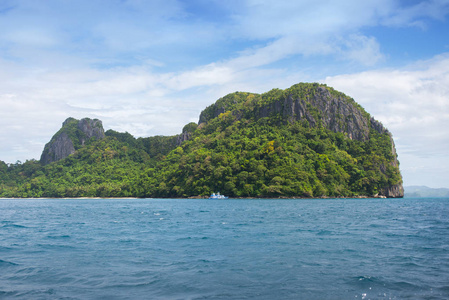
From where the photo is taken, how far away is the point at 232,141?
180125 millimetres

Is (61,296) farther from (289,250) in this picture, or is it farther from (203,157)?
(203,157)

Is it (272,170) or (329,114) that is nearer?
(272,170)

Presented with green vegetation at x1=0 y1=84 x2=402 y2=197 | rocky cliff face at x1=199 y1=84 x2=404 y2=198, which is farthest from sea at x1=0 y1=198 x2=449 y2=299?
rocky cliff face at x1=199 y1=84 x2=404 y2=198

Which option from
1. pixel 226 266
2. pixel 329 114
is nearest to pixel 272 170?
pixel 329 114

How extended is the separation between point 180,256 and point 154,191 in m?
144

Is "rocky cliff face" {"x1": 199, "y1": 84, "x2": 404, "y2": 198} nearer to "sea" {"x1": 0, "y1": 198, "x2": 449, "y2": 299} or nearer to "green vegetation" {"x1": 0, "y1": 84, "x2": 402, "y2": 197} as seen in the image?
"green vegetation" {"x1": 0, "y1": 84, "x2": 402, "y2": 197}

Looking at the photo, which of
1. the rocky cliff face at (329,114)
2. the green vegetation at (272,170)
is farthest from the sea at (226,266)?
the rocky cliff face at (329,114)

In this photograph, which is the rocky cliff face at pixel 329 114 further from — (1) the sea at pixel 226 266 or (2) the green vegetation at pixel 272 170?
(1) the sea at pixel 226 266

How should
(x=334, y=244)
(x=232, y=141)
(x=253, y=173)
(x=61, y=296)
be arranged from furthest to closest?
1. (x=232, y=141)
2. (x=253, y=173)
3. (x=334, y=244)
4. (x=61, y=296)

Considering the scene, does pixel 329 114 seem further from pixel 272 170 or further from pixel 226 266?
pixel 226 266

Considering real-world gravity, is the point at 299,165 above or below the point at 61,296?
above

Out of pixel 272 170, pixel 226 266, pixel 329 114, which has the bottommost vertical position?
pixel 226 266

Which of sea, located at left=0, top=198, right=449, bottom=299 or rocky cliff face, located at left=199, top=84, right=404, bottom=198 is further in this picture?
rocky cliff face, located at left=199, top=84, right=404, bottom=198

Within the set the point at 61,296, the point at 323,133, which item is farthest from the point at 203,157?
the point at 61,296
